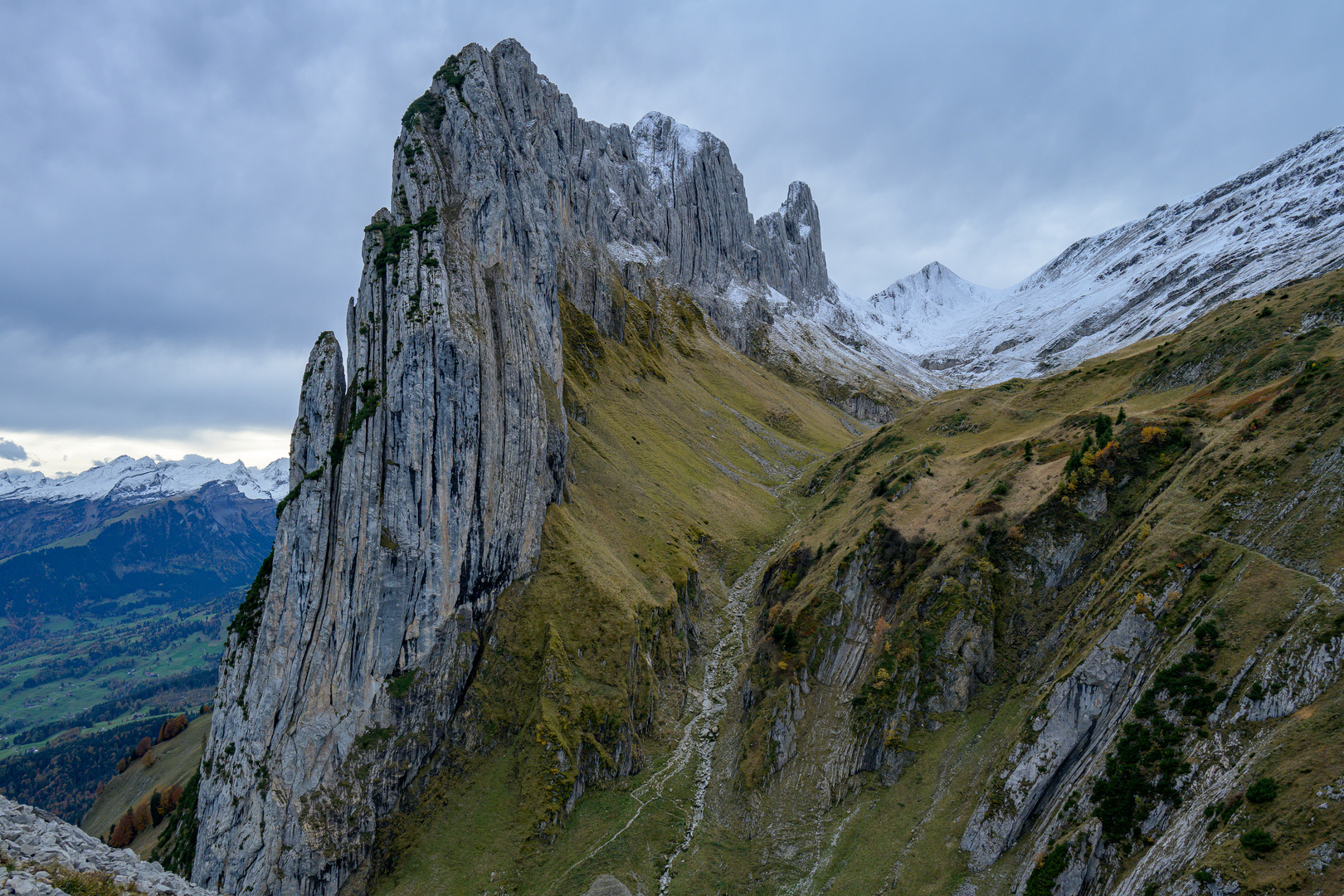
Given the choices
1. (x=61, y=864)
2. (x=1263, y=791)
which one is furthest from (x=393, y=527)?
(x=1263, y=791)

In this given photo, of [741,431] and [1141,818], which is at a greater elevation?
[741,431]

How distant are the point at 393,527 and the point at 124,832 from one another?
88936 millimetres

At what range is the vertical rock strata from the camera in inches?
2007

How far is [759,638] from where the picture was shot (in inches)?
2606

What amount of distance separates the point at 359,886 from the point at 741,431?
384 ft

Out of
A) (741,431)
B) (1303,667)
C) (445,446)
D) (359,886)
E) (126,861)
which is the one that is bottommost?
(359,886)

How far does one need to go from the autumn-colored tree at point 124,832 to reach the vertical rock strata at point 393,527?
211 ft

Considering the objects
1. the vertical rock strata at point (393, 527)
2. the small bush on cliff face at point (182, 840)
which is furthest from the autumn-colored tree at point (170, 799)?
the vertical rock strata at point (393, 527)

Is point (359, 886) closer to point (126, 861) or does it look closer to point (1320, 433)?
point (126, 861)

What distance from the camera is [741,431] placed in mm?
148750

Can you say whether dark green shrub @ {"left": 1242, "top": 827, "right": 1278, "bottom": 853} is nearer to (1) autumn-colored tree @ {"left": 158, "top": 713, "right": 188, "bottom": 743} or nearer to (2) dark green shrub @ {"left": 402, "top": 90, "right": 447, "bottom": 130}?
(2) dark green shrub @ {"left": 402, "top": 90, "right": 447, "bottom": 130}

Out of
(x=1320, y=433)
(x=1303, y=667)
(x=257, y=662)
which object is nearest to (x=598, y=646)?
(x=257, y=662)

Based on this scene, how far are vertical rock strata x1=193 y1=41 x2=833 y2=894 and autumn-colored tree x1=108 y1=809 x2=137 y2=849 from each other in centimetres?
6435

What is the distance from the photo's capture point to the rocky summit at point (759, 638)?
1081 inches
